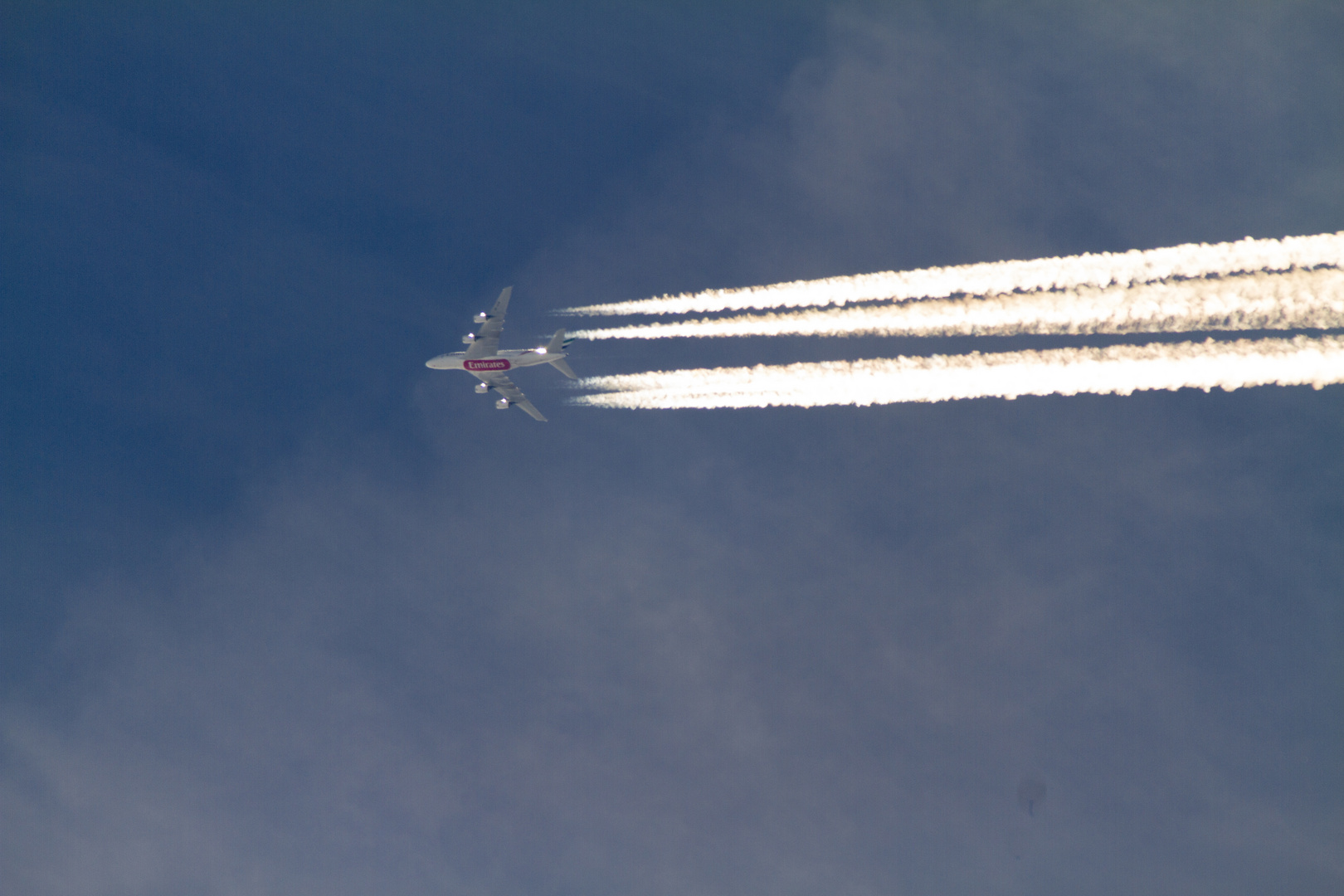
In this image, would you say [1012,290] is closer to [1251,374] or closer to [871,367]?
[871,367]

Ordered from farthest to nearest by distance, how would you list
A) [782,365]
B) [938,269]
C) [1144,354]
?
1. [782,365]
2. [938,269]
3. [1144,354]

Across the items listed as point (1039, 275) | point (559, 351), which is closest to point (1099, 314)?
point (1039, 275)

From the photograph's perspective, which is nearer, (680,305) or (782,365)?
(782,365)

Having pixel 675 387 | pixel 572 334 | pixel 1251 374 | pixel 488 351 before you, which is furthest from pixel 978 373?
pixel 488 351

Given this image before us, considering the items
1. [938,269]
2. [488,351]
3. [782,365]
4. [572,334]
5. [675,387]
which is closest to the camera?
[938,269]

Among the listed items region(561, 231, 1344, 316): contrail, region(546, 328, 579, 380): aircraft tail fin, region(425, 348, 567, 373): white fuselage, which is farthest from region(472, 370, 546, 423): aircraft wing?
region(561, 231, 1344, 316): contrail

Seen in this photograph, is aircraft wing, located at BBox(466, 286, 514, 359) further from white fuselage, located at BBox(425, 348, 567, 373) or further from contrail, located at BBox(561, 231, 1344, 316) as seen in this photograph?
contrail, located at BBox(561, 231, 1344, 316)

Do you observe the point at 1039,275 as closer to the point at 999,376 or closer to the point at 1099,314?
the point at 1099,314
